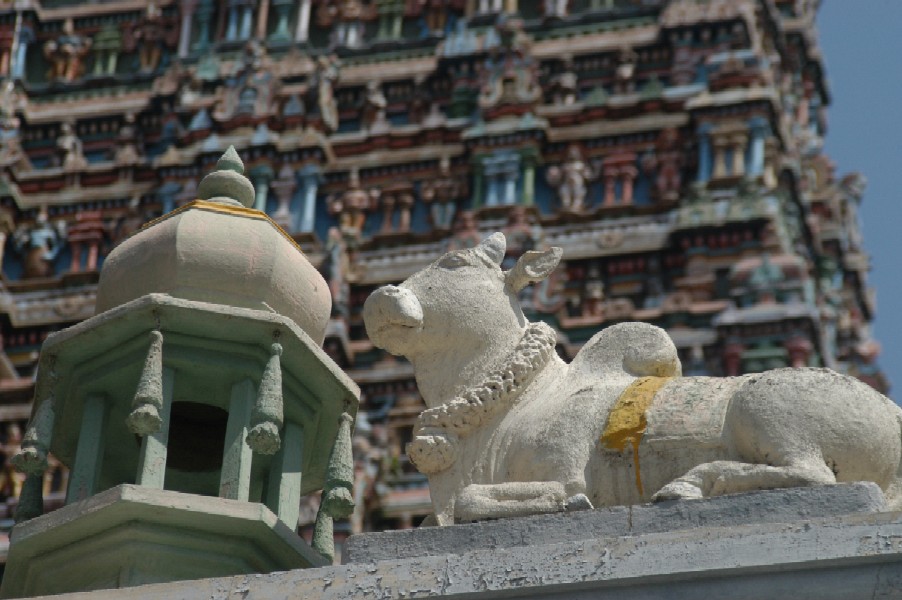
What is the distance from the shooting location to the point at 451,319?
12.2 m

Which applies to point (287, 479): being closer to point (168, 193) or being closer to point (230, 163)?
point (230, 163)

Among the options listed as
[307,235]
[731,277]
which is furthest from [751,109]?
[307,235]

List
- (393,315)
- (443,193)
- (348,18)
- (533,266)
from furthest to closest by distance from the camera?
(348,18) → (443,193) → (533,266) → (393,315)

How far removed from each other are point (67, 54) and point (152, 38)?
1.60 meters

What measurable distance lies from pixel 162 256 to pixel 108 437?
1335mm

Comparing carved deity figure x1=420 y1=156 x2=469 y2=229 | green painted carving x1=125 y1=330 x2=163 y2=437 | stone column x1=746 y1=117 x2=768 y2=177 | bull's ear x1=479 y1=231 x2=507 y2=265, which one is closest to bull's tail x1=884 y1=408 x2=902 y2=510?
bull's ear x1=479 y1=231 x2=507 y2=265

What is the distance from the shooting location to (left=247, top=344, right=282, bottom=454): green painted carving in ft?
41.2

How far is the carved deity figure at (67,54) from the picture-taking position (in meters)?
39.9

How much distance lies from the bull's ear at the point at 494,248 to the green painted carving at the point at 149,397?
212 cm

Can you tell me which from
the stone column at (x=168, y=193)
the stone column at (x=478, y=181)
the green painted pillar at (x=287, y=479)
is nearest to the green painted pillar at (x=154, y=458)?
the green painted pillar at (x=287, y=479)

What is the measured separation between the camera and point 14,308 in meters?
35.0

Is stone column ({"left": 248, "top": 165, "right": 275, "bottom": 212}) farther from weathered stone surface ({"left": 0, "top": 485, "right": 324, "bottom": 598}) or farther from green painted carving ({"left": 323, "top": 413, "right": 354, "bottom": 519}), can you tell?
weathered stone surface ({"left": 0, "top": 485, "right": 324, "bottom": 598})

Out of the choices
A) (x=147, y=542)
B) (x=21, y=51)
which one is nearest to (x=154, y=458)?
(x=147, y=542)

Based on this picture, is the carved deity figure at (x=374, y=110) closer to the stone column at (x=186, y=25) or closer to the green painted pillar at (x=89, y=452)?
the stone column at (x=186, y=25)
